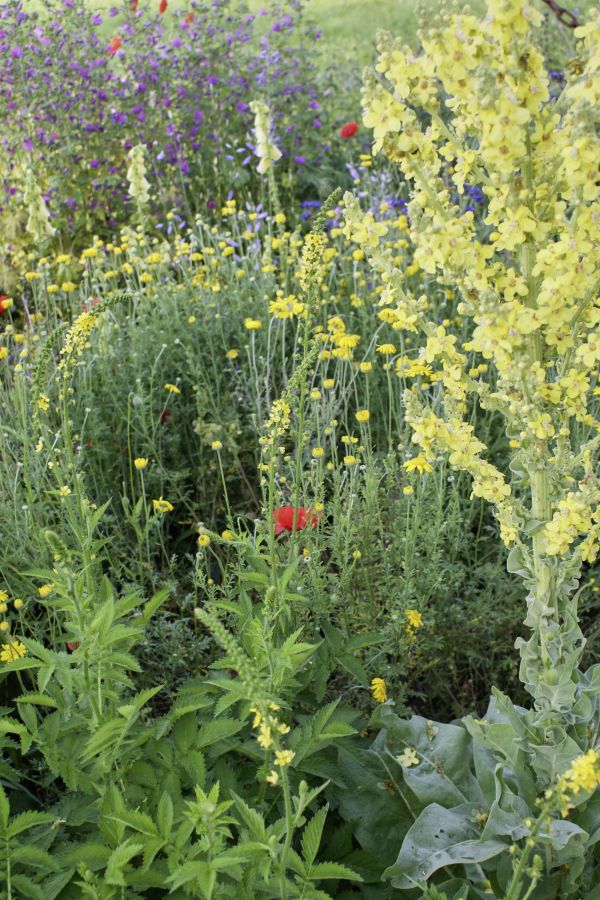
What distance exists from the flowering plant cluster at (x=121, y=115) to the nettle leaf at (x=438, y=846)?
12.9ft

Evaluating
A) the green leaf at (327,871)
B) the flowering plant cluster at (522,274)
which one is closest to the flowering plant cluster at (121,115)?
the flowering plant cluster at (522,274)

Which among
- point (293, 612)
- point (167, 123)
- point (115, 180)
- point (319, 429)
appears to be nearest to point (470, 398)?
point (319, 429)

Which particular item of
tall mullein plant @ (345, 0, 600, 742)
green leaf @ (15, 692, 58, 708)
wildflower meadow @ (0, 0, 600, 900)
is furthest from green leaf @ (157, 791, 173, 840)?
tall mullein plant @ (345, 0, 600, 742)

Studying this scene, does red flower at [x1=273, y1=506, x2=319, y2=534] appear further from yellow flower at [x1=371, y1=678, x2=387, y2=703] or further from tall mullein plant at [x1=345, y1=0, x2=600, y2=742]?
tall mullein plant at [x1=345, y1=0, x2=600, y2=742]

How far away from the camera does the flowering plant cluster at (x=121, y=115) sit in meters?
5.28

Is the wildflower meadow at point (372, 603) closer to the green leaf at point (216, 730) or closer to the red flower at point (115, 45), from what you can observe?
the green leaf at point (216, 730)

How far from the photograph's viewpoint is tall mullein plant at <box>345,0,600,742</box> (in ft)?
4.88

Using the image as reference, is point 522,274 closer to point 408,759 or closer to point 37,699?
point 408,759

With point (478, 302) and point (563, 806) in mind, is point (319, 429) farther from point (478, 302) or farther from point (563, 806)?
point (563, 806)

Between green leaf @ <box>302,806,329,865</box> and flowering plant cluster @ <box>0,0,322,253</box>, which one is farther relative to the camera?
flowering plant cluster @ <box>0,0,322,253</box>

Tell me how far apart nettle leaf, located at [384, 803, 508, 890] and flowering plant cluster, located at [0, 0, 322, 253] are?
12.9ft

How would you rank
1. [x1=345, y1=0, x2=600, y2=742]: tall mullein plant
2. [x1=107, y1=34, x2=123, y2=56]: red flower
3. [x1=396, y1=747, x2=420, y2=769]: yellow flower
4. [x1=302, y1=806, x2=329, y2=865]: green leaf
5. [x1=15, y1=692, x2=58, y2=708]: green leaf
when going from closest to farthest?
[x1=345, y1=0, x2=600, y2=742]: tall mullein plant < [x1=302, y1=806, x2=329, y2=865]: green leaf < [x1=15, y1=692, x2=58, y2=708]: green leaf < [x1=396, y1=747, x2=420, y2=769]: yellow flower < [x1=107, y1=34, x2=123, y2=56]: red flower

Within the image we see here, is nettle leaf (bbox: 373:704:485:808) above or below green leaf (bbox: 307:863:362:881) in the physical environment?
below

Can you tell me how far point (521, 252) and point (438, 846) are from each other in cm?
123
